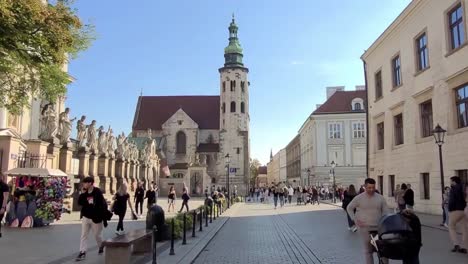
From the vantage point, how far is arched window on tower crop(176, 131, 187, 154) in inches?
3157

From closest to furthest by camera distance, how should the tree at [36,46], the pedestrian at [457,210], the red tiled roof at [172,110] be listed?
the tree at [36,46] < the pedestrian at [457,210] < the red tiled roof at [172,110]

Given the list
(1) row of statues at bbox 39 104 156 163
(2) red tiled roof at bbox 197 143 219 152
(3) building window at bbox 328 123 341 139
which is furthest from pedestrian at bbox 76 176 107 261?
(2) red tiled roof at bbox 197 143 219 152

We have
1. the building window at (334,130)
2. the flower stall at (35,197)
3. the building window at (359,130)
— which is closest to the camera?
the flower stall at (35,197)

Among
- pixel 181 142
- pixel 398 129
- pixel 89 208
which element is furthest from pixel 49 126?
pixel 181 142

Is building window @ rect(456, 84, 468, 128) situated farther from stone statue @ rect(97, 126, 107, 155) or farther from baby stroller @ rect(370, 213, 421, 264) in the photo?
stone statue @ rect(97, 126, 107, 155)

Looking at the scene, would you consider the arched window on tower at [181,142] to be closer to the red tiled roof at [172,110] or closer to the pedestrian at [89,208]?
the red tiled roof at [172,110]

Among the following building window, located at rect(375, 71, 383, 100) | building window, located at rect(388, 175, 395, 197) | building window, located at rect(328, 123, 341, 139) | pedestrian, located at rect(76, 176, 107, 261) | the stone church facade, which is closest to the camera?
pedestrian, located at rect(76, 176, 107, 261)

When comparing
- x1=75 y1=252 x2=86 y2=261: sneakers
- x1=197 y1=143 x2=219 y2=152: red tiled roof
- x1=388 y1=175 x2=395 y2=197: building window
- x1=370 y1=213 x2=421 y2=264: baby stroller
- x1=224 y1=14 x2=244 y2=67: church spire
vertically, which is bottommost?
x1=75 y1=252 x2=86 y2=261: sneakers

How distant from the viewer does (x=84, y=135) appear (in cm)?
2902

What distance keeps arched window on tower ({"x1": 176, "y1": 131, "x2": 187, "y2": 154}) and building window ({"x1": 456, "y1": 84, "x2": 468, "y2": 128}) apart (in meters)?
62.1

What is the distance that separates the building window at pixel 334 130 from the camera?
61031 mm

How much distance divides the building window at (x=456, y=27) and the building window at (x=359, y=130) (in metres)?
39.2

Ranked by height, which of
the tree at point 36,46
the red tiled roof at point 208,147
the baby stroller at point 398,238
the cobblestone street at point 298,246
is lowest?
the cobblestone street at point 298,246

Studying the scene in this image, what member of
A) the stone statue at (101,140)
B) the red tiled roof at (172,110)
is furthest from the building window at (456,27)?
the red tiled roof at (172,110)
